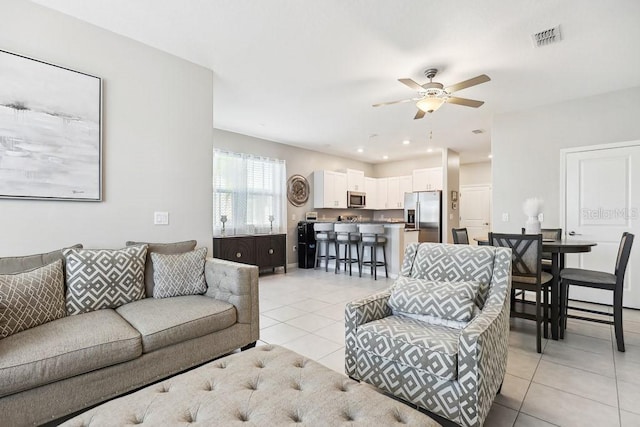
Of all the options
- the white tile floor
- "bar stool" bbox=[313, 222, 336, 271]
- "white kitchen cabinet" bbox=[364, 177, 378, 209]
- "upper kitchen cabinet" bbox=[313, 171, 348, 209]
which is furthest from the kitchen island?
"white kitchen cabinet" bbox=[364, 177, 378, 209]

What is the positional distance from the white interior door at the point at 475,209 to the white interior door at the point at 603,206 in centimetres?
439

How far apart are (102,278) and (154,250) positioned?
47cm

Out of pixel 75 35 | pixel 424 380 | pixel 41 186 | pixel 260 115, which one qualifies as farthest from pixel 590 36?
pixel 41 186

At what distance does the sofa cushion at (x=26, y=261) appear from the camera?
77.6 inches

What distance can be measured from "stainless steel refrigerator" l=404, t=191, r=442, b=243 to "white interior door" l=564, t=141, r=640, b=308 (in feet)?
10.1

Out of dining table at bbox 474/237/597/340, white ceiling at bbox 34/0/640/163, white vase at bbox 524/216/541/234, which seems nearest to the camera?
white ceiling at bbox 34/0/640/163

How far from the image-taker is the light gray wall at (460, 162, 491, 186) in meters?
8.55

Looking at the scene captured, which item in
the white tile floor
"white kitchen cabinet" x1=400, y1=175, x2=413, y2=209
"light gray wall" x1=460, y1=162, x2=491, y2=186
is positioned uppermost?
"light gray wall" x1=460, y1=162, x2=491, y2=186

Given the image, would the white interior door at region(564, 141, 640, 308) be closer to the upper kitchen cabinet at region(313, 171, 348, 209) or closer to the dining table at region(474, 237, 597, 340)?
the dining table at region(474, 237, 597, 340)

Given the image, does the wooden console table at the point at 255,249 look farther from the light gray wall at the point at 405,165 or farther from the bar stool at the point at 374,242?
the light gray wall at the point at 405,165

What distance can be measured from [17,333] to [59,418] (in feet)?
1.71

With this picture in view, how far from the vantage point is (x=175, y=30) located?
2629 millimetres

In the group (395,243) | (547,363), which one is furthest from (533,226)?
(395,243)

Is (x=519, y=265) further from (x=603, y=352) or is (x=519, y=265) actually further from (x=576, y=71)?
(x=576, y=71)
